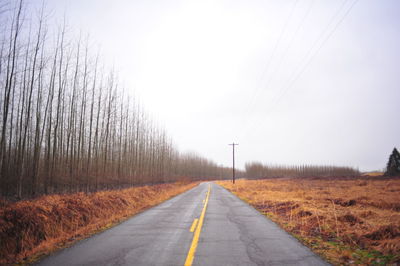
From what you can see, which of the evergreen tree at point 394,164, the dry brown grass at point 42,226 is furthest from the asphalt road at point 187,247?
the evergreen tree at point 394,164

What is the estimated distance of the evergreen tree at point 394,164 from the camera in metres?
43.4

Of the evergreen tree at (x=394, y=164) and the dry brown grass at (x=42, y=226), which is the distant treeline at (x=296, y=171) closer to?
the evergreen tree at (x=394, y=164)

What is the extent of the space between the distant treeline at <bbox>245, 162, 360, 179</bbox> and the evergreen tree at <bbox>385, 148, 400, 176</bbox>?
23.9m

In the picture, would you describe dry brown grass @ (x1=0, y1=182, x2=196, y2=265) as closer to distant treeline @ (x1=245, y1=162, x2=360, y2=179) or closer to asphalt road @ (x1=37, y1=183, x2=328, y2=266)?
asphalt road @ (x1=37, y1=183, x2=328, y2=266)

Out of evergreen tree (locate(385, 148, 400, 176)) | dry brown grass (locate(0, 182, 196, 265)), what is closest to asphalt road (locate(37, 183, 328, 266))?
dry brown grass (locate(0, 182, 196, 265))

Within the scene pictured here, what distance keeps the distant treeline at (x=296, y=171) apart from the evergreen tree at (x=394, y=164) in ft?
78.5

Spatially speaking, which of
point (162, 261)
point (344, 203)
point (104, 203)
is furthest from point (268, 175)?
point (162, 261)

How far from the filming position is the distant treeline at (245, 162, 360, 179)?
7253 cm

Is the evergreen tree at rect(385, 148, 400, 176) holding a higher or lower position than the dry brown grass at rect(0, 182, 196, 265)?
higher

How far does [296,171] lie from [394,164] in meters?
32.0

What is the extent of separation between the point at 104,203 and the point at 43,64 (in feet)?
30.1

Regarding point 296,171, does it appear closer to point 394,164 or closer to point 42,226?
point 394,164

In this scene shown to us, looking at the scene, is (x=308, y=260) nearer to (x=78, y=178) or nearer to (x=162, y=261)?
(x=162, y=261)

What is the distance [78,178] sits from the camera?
16.0 metres
